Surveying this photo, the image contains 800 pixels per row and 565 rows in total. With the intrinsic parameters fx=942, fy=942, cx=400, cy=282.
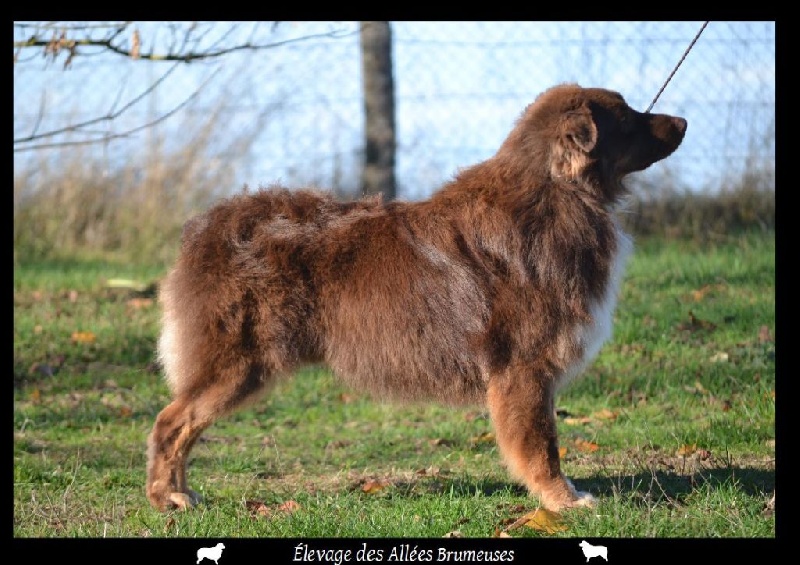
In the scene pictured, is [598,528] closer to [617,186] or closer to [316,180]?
[617,186]

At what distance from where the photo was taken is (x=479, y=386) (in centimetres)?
532

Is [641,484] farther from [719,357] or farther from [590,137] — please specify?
[719,357]

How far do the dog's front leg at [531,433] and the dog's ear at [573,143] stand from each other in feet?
3.79

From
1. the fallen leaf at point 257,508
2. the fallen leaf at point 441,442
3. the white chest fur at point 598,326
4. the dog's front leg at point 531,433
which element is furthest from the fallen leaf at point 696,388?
the fallen leaf at point 257,508

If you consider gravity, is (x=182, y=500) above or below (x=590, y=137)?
below

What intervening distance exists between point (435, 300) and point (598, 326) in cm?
93

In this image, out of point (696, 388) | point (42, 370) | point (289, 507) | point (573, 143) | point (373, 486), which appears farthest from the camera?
point (42, 370)

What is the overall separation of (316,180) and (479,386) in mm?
7556
